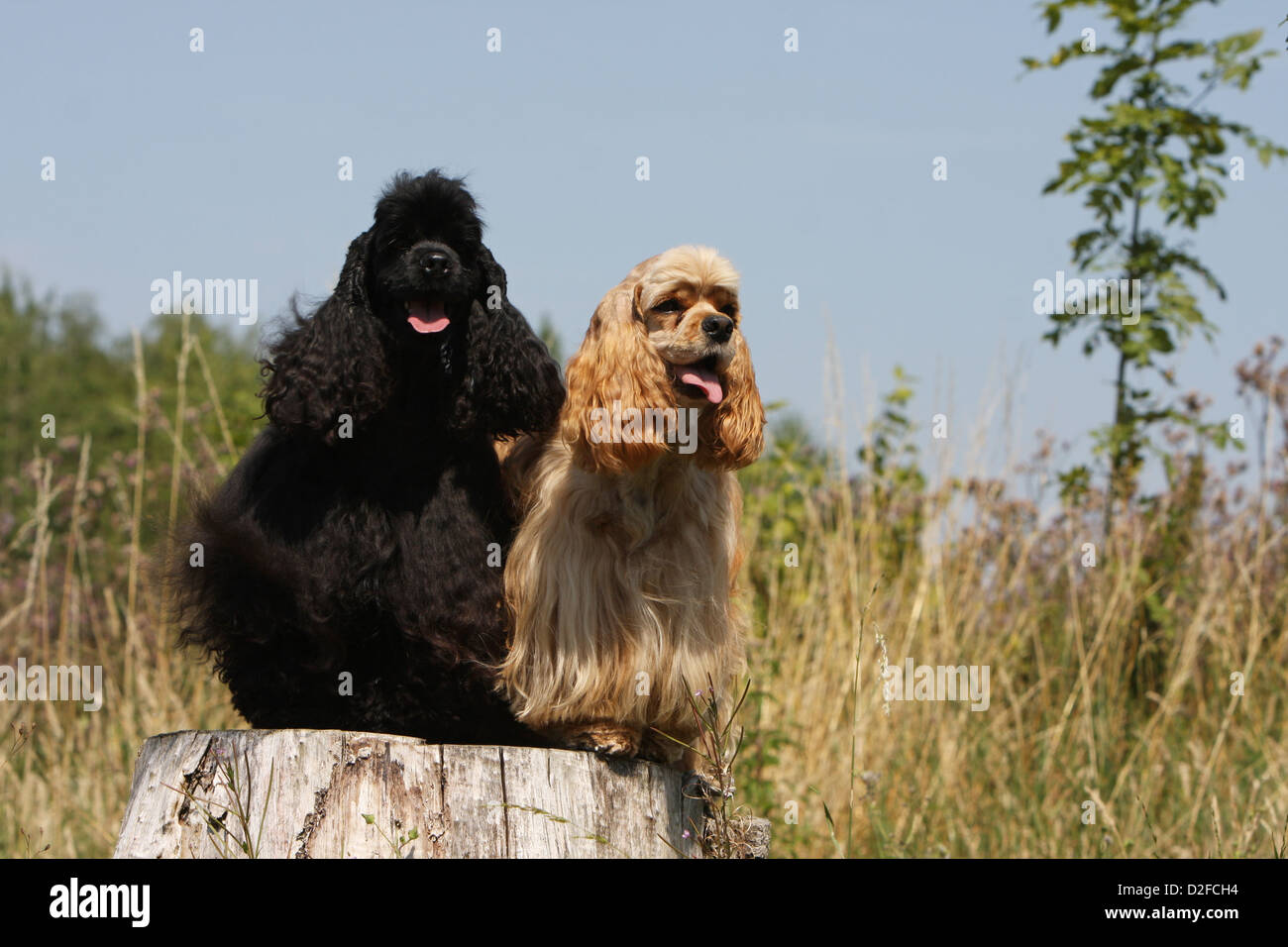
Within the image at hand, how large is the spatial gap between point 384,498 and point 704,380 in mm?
989

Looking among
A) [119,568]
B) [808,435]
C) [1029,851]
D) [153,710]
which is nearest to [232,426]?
[119,568]

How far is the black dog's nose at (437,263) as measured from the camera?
3418 mm

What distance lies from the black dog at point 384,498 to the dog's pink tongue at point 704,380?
1.41 feet

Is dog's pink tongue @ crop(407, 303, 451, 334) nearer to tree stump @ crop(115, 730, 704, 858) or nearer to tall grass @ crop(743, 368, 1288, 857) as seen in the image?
tree stump @ crop(115, 730, 704, 858)

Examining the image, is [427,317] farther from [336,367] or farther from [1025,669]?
[1025,669]

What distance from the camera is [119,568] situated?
801cm

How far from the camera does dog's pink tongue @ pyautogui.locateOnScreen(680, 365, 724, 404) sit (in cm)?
358

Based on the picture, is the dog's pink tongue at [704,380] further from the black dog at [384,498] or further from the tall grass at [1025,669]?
the tall grass at [1025,669]

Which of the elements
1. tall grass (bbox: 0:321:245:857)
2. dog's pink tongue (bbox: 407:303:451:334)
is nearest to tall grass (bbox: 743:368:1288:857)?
dog's pink tongue (bbox: 407:303:451:334)

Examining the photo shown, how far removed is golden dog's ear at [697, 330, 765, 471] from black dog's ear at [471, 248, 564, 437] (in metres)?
0.50

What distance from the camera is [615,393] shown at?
3.50 metres

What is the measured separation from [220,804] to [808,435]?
518 centimetres

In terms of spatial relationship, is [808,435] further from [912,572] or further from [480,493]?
[480,493]

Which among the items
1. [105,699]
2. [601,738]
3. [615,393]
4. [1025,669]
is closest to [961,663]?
[1025,669]
